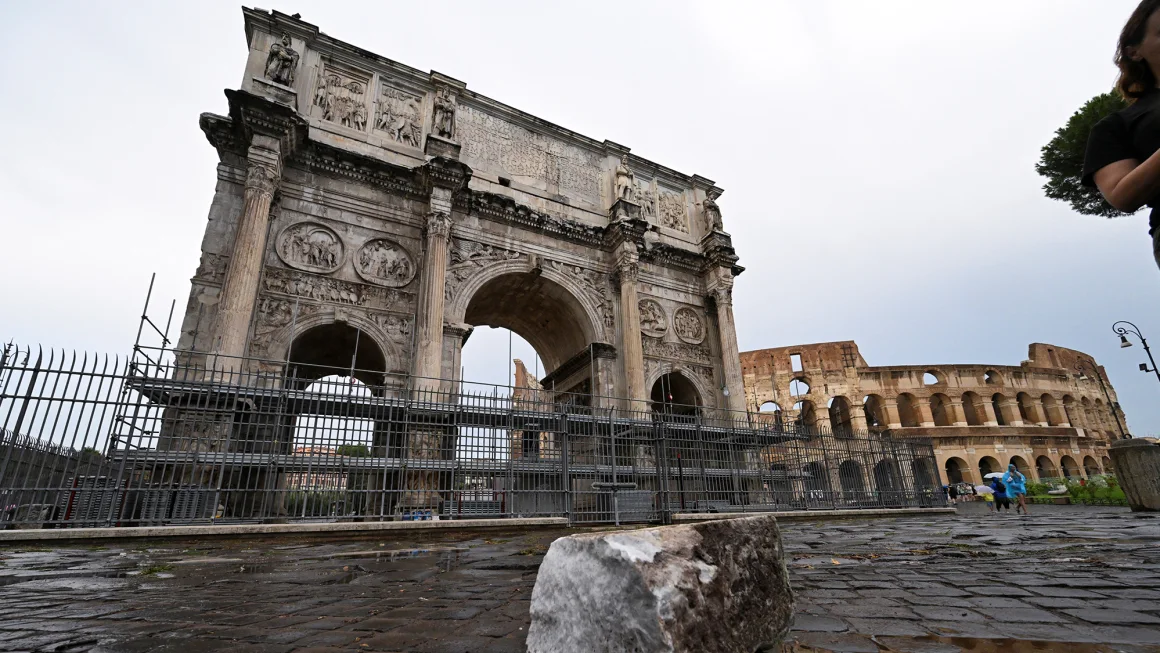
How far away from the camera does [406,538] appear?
6520mm

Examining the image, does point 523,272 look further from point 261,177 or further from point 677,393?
point 677,393

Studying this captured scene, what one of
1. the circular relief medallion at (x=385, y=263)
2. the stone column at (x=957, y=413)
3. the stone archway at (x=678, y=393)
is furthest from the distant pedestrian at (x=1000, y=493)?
the stone column at (x=957, y=413)

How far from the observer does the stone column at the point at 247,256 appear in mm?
9844

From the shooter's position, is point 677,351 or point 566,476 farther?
point 677,351

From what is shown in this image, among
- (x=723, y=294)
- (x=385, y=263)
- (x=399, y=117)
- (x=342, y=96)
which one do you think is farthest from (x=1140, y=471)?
(x=342, y=96)

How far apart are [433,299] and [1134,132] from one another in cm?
1171

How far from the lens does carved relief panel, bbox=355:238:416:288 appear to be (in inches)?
498

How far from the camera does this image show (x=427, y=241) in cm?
1298

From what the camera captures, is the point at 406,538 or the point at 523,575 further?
the point at 406,538

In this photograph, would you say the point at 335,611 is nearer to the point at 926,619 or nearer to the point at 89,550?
the point at 926,619

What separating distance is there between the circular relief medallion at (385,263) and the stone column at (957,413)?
109 ft

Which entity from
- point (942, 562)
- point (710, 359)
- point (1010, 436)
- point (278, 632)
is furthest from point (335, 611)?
point (1010, 436)

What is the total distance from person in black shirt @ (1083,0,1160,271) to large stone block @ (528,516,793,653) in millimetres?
1792

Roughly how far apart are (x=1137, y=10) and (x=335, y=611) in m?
4.02
